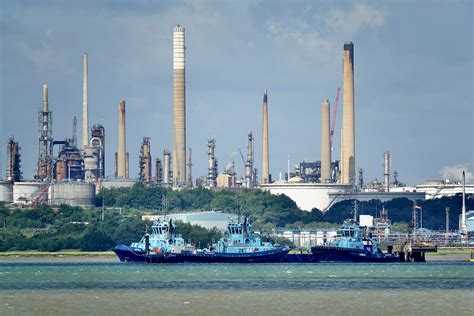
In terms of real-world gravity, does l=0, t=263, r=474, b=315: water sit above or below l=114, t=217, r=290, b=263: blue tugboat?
below

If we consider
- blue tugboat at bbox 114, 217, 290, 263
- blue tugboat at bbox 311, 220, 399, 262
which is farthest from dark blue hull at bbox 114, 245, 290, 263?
blue tugboat at bbox 311, 220, 399, 262

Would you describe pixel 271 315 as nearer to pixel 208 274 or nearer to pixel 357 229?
pixel 208 274

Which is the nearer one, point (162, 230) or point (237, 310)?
point (237, 310)

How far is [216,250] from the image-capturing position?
171750mm

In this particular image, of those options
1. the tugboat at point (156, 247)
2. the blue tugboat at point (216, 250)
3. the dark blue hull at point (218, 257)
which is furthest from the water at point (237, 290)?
the tugboat at point (156, 247)

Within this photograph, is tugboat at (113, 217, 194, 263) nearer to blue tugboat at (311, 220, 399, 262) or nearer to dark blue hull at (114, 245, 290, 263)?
dark blue hull at (114, 245, 290, 263)

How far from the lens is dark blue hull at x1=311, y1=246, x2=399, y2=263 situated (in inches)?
6801

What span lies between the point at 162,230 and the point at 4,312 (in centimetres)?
9005

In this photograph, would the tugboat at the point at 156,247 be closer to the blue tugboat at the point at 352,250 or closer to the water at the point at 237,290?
the blue tugboat at the point at 352,250

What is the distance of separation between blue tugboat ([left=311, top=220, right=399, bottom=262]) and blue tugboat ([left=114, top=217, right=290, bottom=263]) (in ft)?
17.4

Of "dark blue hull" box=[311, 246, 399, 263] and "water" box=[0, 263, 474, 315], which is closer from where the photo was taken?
"water" box=[0, 263, 474, 315]

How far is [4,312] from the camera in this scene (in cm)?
8506

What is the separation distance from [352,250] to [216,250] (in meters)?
15.5

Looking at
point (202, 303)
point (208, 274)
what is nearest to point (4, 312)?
point (202, 303)
